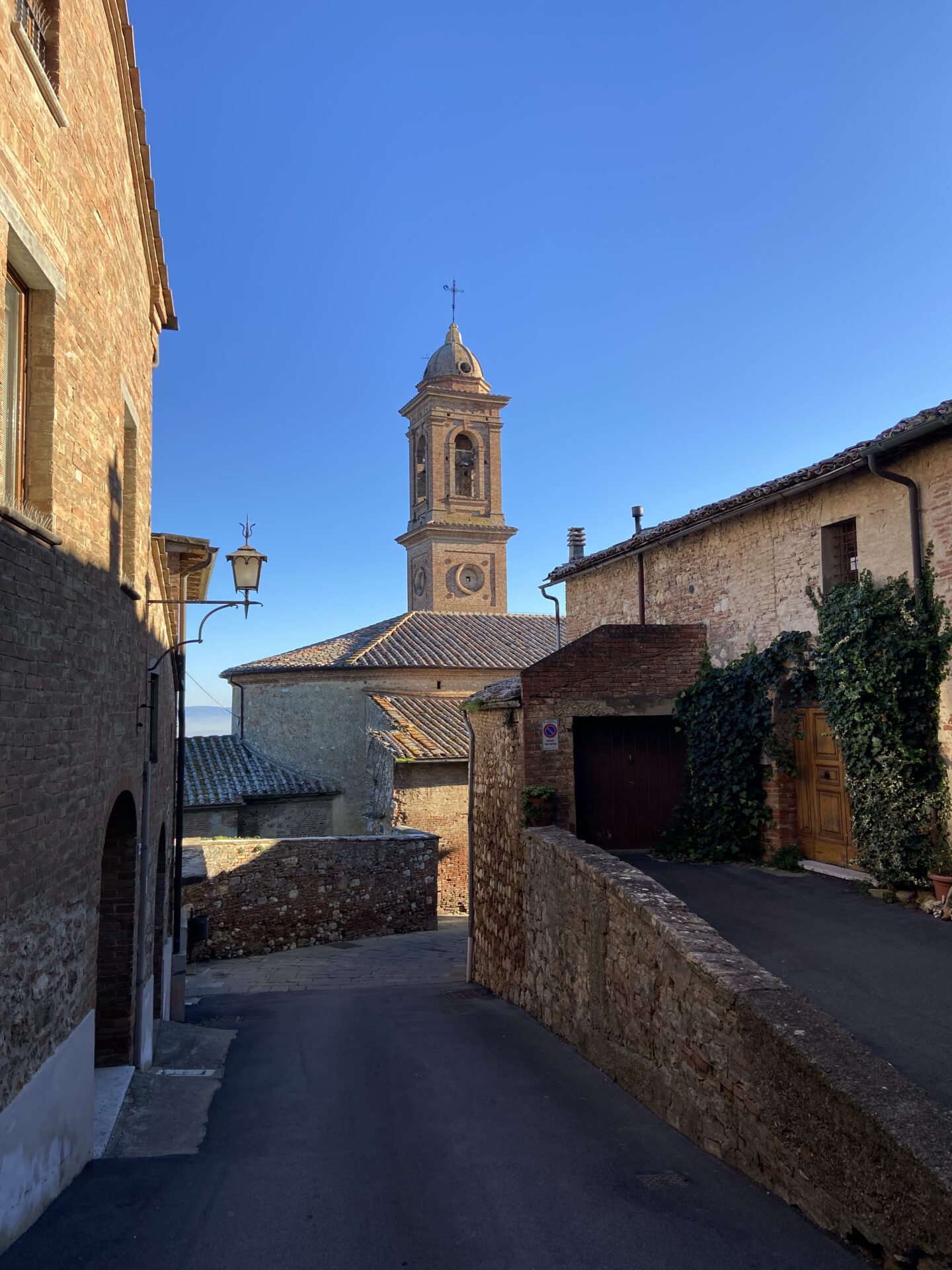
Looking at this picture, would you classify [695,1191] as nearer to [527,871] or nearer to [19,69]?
[527,871]

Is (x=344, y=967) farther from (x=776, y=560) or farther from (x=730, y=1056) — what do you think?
(x=730, y=1056)

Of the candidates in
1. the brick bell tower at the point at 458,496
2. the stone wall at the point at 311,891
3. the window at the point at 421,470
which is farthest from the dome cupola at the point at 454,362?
the stone wall at the point at 311,891

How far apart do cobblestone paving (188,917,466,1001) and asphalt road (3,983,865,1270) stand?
6.31 m

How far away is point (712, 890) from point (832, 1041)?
193 inches

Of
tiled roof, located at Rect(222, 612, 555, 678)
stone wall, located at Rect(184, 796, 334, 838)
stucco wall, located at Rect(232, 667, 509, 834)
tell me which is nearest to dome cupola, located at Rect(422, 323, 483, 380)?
tiled roof, located at Rect(222, 612, 555, 678)

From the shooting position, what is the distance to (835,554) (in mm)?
10133

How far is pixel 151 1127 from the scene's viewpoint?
6629 millimetres

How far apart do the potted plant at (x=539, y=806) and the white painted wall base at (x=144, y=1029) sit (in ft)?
15.1

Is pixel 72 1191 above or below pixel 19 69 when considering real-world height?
below

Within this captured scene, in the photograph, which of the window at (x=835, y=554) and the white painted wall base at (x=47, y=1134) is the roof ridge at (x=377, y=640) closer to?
the window at (x=835, y=554)

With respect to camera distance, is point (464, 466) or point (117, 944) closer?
point (117, 944)

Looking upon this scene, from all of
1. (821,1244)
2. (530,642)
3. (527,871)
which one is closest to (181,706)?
(527,871)

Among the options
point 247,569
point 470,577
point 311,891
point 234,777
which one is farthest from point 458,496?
point 247,569

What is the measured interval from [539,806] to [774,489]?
15.3 feet
